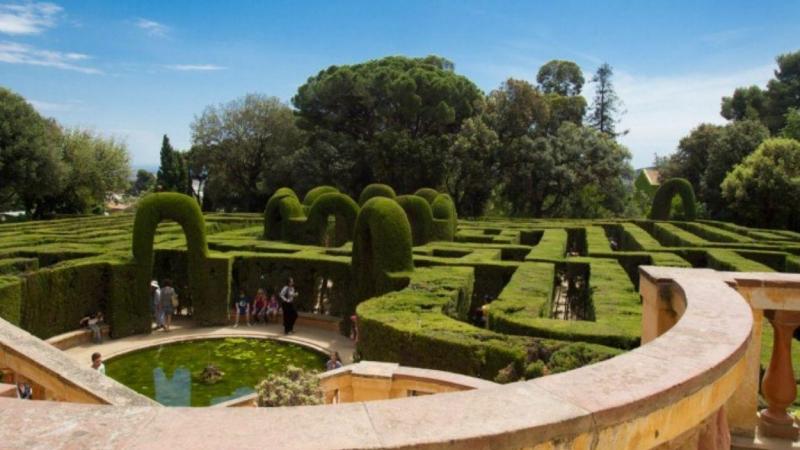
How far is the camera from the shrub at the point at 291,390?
5.66 meters

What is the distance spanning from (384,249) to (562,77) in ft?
158

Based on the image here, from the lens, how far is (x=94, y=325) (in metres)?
14.0

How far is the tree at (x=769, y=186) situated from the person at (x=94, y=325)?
32.7m

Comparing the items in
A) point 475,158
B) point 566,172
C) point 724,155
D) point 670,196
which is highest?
point 724,155

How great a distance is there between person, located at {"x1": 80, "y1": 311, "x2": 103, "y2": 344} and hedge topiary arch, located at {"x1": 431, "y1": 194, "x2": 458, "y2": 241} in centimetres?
1265

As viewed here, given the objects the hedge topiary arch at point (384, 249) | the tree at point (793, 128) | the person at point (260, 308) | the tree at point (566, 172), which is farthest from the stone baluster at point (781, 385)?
the tree at point (793, 128)

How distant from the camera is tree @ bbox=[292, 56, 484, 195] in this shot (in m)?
40.6

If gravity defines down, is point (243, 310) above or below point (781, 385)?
below

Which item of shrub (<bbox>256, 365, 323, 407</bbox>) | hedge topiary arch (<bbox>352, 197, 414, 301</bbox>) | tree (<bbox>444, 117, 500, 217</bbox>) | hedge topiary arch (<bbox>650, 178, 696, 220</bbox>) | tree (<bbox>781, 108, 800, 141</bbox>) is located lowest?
shrub (<bbox>256, 365, 323, 407</bbox>)

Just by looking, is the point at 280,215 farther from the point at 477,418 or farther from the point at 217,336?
the point at 477,418

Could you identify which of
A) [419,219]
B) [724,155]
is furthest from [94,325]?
[724,155]

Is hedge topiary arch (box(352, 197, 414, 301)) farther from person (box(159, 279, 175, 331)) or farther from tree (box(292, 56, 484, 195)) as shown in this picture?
tree (box(292, 56, 484, 195))

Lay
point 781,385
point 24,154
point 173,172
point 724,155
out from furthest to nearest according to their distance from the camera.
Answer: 1. point 173,172
2. point 724,155
3. point 24,154
4. point 781,385

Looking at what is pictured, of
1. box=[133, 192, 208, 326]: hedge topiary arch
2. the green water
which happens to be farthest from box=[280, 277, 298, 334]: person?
box=[133, 192, 208, 326]: hedge topiary arch
